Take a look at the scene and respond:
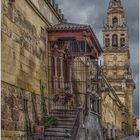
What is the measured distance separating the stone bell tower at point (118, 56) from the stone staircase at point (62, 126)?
72.6 metres

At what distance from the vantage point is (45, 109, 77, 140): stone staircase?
58.4ft

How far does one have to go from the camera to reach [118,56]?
Result: 9700 cm

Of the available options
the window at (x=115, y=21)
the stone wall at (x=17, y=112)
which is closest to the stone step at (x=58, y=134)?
the stone wall at (x=17, y=112)

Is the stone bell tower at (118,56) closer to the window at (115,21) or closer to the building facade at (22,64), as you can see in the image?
the window at (115,21)

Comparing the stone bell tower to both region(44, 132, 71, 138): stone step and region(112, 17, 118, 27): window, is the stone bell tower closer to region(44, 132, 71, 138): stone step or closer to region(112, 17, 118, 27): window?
region(112, 17, 118, 27): window

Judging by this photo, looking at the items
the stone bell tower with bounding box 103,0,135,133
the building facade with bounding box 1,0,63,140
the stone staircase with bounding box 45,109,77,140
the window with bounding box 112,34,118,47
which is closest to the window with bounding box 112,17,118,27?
the stone bell tower with bounding box 103,0,135,133

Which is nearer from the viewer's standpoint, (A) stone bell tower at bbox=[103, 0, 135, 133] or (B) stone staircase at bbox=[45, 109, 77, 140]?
(B) stone staircase at bbox=[45, 109, 77, 140]

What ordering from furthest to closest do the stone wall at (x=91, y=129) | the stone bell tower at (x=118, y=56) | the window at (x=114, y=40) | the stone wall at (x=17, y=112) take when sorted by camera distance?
the window at (x=114, y=40), the stone bell tower at (x=118, y=56), the stone wall at (x=91, y=129), the stone wall at (x=17, y=112)

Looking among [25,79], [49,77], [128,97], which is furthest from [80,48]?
[128,97]

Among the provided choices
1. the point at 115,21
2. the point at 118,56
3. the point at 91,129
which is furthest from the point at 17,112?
the point at 115,21

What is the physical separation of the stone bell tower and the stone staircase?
2860 inches

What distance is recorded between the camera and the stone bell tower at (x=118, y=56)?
93.9m

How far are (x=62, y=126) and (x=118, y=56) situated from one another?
259 feet

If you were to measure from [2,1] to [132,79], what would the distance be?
8303 cm
